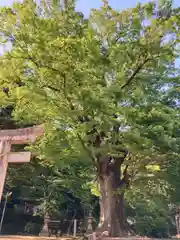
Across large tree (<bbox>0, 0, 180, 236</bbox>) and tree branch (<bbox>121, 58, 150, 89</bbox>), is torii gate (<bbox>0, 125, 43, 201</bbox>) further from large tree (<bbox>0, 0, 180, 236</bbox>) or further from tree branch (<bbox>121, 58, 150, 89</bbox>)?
tree branch (<bbox>121, 58, 150, 89</bbox>)

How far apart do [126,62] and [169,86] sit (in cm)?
295

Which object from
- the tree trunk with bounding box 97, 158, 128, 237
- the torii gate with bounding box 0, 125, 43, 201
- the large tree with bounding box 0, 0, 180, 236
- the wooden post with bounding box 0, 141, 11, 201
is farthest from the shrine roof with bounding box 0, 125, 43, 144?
the tree trunk with bounding box 97, 158, 128, 237

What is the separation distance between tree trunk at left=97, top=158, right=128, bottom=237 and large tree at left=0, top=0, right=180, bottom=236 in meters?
0.04

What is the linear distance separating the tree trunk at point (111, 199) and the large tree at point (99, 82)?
4cm

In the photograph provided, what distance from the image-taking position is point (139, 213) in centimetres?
2394

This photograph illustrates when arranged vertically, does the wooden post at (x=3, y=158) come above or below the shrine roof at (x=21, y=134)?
below

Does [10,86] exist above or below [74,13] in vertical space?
below

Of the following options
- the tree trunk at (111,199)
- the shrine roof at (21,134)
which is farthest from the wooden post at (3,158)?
the tree trunk at (111,199)

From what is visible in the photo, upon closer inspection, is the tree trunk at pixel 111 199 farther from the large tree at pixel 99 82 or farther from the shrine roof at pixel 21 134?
the shrine roof at pixel 21 134

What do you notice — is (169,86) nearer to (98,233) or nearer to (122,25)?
(122,25)

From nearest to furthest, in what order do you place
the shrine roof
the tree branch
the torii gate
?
the torii gate, the shrine roof, the tree branch

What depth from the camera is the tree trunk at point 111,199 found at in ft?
31.9

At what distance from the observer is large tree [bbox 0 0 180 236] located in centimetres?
832

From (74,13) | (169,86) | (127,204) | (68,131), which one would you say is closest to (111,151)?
(68,131)
